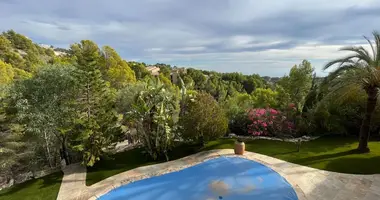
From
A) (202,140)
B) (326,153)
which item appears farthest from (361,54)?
(202,140)

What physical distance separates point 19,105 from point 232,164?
10414mm

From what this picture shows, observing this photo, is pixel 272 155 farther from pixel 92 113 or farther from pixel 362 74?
pixel 92 113

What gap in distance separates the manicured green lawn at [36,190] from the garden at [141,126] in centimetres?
5

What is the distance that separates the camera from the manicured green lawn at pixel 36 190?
8.95m

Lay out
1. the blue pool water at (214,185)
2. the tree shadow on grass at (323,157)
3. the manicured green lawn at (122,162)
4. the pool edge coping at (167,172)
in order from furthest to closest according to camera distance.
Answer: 1. the tree shadow on grass at (323,157)
2. the manicured green lawn at (122,162)
3. the pool edge coping at (167,172)
4. the blue pool water at (214,185)

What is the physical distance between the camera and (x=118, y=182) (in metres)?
9.77

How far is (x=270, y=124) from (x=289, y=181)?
21.6 feet

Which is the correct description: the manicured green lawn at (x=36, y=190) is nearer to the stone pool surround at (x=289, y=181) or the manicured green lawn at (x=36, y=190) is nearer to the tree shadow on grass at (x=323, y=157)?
the stone pool surround at (x=289, y=181)

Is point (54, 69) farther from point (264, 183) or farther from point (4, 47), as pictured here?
point (4, 47)

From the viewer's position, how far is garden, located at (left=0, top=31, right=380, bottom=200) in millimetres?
10195

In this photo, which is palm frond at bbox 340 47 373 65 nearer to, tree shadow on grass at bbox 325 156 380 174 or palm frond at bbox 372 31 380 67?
palm frond at bbox 372 31 380 67

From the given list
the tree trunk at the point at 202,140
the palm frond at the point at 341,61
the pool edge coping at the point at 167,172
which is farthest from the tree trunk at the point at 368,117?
the tree trunk at the point at 202,140

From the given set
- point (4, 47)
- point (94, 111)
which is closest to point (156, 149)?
point (94, 111)

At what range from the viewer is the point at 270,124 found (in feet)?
50.4
